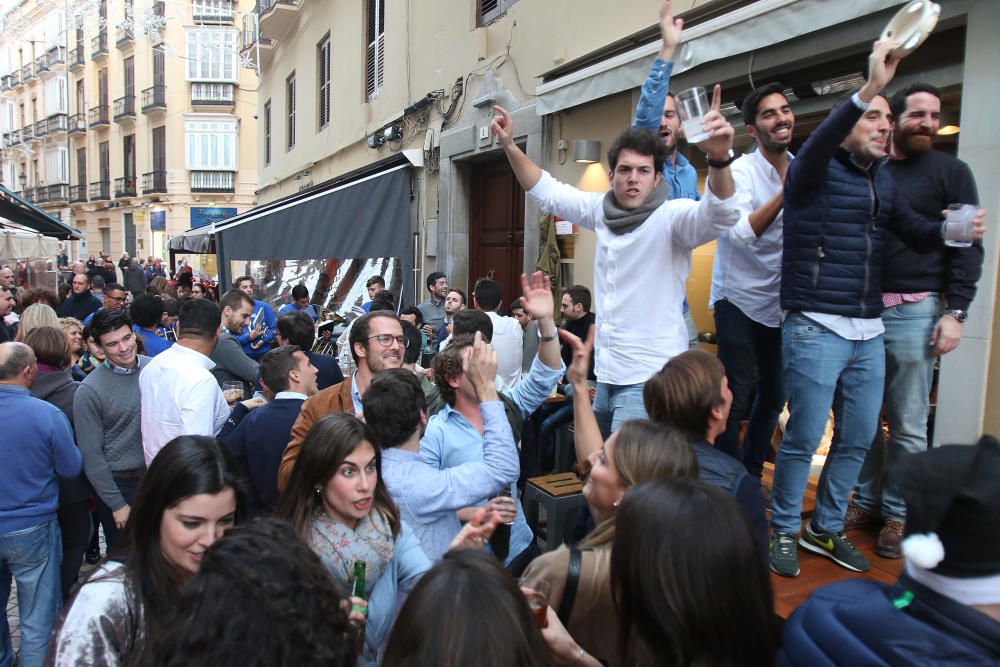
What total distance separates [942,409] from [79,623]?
4.21m

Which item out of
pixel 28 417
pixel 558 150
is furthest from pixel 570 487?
pixel 558 150

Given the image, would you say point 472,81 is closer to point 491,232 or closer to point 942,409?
point 491,232

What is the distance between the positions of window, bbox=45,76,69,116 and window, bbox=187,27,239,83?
14.2 meters

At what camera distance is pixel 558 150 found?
7.84 m

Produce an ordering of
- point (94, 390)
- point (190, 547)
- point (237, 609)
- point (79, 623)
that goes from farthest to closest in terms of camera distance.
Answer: point (94, 390)
point (190, 547)
point (79, 623)
point (237, 609)

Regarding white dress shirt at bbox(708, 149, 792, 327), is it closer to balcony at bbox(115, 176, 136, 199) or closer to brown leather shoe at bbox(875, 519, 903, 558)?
brown leather shoe at bbox(875, 519, 903, 558)

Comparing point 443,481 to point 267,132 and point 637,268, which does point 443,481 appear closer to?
point 637,268

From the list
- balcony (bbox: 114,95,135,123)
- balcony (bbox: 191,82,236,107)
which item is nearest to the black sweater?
balcony (bbox: 191,82,236,107)

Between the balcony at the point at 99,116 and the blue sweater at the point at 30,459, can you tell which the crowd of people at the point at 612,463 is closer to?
the blue sweater at the point at 30,459

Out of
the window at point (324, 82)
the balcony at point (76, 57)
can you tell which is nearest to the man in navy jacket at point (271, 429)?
the window at point (324, 82)

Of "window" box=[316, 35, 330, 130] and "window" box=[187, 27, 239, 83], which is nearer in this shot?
"window" box=[316, 35, 330, 130]

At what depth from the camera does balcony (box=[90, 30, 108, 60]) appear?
3841cm

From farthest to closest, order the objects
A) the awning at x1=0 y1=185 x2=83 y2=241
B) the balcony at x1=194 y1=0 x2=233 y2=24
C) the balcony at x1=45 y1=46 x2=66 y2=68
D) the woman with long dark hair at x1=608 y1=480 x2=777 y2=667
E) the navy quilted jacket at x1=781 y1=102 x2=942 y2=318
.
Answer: the balcony at x1=45 y1=46 x2=66 y2=68 → the balcony at x1=194 y1=0 x2=233 y2=24 → the awning at x1=0 y1=185 x2=83 y2=241 → the navy quilted jacket at x1=781 y1=102 x2=942 y2=318 → the woman with long dark hair at x1=608 y1=480 x2=777 y2=667

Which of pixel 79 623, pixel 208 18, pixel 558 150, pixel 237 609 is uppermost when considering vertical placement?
pixel 208 18
